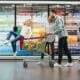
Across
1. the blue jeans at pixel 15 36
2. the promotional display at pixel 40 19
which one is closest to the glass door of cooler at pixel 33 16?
the promotional display at pixel 40 19

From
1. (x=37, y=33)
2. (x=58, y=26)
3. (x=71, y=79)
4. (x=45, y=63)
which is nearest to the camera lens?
(x=71, y=79)

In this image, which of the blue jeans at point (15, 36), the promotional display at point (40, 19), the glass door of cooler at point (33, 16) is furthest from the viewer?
the promotional display at point (40, 19)

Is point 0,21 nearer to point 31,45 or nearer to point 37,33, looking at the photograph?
point 37,33

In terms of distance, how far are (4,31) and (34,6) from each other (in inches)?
58.4

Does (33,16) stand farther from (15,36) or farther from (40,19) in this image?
(15,36)

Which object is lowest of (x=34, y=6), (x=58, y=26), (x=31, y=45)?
(x=31, y=45)

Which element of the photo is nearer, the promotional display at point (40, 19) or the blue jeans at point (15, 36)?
the blue jeans at point (15, 36)

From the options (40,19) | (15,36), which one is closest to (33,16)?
(40,19)

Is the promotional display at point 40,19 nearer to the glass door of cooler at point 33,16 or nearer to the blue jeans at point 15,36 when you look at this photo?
the glass door of cooler at point 33,16

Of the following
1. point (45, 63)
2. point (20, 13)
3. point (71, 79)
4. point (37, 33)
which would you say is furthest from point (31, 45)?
point (71, 79)

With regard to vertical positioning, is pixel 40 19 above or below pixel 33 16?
below

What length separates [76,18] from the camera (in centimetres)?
1192

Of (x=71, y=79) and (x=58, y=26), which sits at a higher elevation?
(x=58, y=26)

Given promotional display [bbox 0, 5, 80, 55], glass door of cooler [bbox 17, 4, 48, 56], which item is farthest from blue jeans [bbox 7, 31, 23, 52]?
promotional display [bbox 0, 5, 80, 55]
